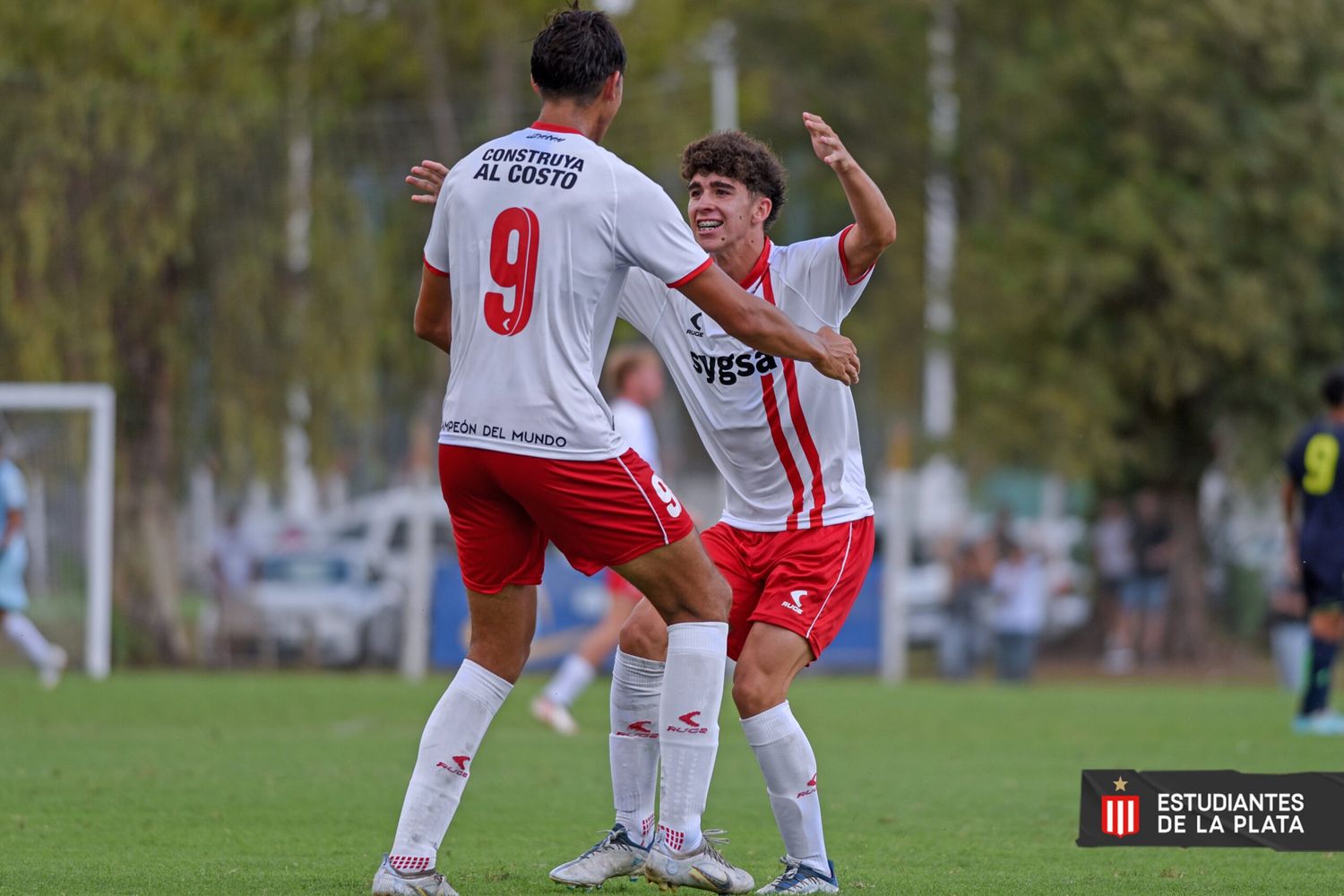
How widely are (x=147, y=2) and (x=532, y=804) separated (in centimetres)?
1670

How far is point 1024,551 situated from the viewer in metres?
21.3

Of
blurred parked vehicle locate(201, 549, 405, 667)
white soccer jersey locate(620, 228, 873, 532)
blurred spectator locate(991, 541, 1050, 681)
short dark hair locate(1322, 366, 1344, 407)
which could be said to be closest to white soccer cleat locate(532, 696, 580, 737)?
short dark hair locate(1322, 366, 1344, 407)

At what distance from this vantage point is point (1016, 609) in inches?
831

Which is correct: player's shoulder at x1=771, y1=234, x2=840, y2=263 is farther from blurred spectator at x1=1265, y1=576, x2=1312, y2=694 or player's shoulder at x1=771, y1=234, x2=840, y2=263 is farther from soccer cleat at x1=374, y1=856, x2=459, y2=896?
blurred spectator at x1=1265, y1=576, x2=1312, y2=694

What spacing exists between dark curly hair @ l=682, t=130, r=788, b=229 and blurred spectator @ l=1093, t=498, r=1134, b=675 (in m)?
19.7

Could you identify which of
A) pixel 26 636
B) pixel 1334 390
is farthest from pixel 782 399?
pixel 26 636

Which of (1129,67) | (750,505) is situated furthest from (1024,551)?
(750,505)

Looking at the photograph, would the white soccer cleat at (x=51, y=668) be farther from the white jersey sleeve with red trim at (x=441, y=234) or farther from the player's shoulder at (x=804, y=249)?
the white jersey sleeve with red trim at (x=441, y=234)

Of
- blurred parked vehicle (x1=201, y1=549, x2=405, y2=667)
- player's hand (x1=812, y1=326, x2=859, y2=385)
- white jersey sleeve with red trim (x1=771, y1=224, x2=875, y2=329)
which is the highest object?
white jersey sleeve with red trim (x1=771, y1=224, x2=875, y2=329)

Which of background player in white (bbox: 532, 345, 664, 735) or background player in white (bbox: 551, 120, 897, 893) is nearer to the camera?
background player in white (bbox: 551, 120, 897, 893)

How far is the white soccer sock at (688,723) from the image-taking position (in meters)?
5.69

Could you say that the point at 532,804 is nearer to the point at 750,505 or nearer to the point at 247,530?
the point at 750,505

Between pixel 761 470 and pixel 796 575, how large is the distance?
0.41 m

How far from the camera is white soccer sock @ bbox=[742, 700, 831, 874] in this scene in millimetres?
5922
